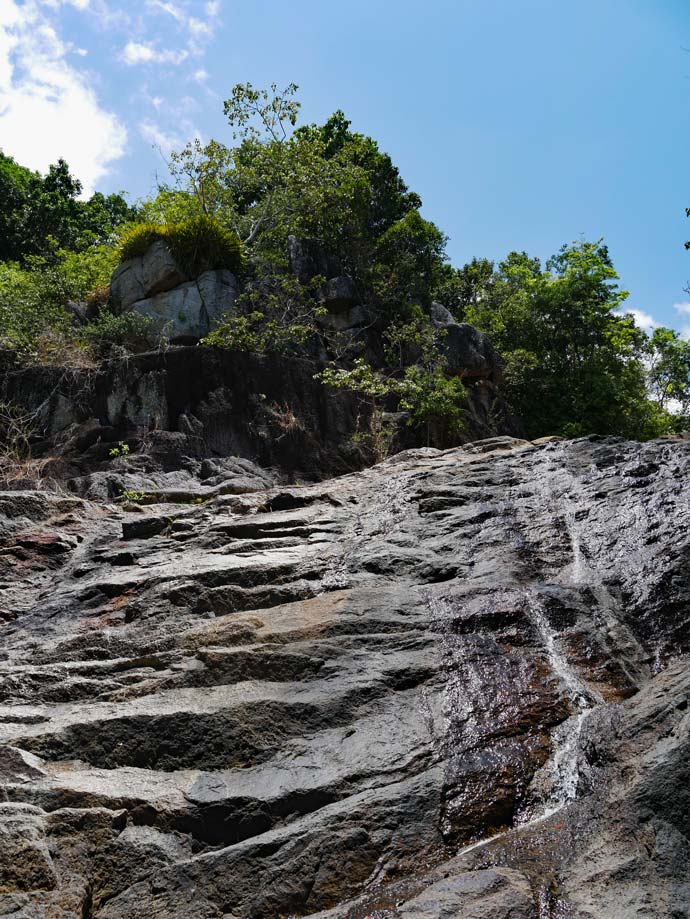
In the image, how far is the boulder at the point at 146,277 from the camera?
1852 centimetres

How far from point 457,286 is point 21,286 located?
13.6 meters

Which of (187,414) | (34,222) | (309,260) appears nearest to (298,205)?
(309,260)

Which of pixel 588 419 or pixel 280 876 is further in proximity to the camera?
pixel 588 419

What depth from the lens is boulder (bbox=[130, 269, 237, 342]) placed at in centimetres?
1781

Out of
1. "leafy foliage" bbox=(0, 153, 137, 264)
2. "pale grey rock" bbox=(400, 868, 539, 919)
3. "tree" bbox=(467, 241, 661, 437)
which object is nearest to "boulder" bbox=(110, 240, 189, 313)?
"tree" bbox=(467, 241, 661, 437)

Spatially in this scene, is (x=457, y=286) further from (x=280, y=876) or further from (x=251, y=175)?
(x=280, y=876)

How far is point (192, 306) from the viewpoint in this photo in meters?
18.2

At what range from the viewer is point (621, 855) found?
432cm

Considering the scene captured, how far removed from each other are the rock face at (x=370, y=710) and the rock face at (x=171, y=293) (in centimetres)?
825

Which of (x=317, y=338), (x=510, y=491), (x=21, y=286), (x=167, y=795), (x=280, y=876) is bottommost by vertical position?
(x=280, y=876)

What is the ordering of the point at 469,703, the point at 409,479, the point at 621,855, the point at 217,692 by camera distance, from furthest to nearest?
the point at 409,479 < the point at 217,692 < the point at 469,703 < the point at 621,855

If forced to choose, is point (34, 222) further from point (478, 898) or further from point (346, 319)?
point (478, 898)

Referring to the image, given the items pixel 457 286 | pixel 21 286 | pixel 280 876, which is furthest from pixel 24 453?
pixel 457 286

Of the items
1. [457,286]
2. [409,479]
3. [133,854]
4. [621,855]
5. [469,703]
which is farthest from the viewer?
[457,286]
